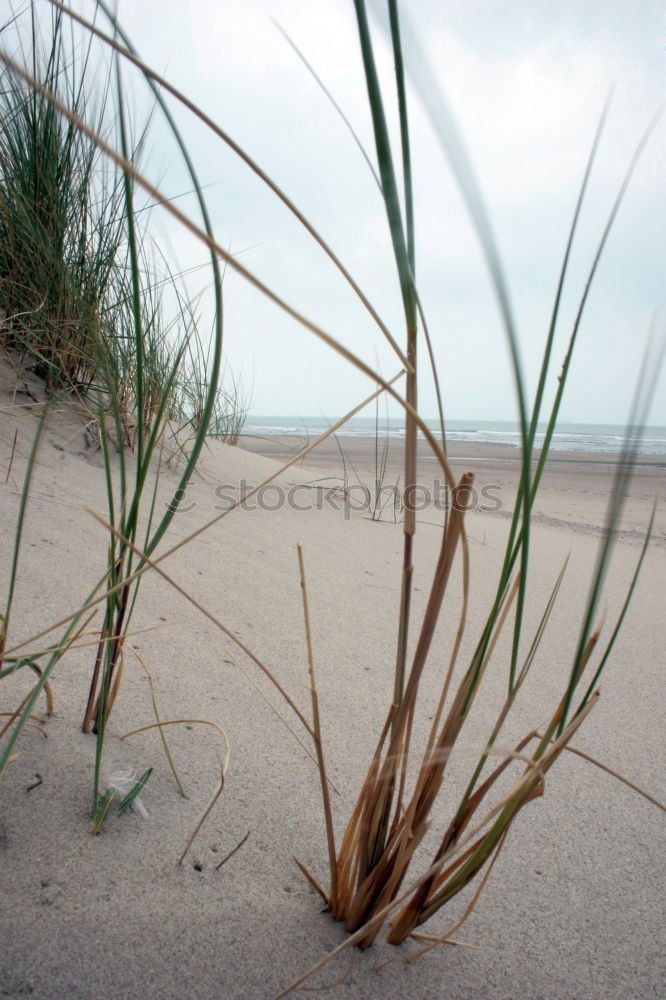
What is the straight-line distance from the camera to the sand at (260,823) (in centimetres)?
54

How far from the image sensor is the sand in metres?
0.54

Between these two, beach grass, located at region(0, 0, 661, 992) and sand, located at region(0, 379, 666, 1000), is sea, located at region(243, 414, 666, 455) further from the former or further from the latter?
beach grass, located at region(0, 0, 661, 992)

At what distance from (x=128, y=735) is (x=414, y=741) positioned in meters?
0.41

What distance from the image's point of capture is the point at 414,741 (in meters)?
0.92

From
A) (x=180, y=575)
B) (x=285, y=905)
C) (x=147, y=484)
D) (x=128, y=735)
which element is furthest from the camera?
(x=147, y=484)

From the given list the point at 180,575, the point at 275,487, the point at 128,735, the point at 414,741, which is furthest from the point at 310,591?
the point at 275,487

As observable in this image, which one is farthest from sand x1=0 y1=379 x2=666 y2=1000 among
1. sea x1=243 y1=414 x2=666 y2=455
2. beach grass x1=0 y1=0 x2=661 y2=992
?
sea x1=243 y1=414 x2=666 y2=455

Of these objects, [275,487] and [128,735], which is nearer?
[128,735]

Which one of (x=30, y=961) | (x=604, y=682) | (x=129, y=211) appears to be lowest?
(x=604, y=682)

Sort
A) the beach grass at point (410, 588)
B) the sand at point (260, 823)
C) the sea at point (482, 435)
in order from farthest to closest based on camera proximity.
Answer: the sea at point (482, 435), the sand at point (260, 823), the beach grass at point (410, 588)

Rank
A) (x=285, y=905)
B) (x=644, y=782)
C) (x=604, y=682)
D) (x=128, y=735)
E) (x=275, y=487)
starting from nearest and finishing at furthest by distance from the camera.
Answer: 1. (x=285, y=905)
2. (x=128, y=735)
3. (x=644, y=782)
4. (x=604, y=682)
5. (x=275, y=487)

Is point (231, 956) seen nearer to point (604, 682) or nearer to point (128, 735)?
point (128, 735)

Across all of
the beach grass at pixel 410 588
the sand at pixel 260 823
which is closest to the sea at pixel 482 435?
the sand at pixel 260 823

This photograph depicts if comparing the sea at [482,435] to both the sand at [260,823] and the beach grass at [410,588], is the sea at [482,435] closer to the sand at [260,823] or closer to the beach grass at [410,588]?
the sand at [260,823]
